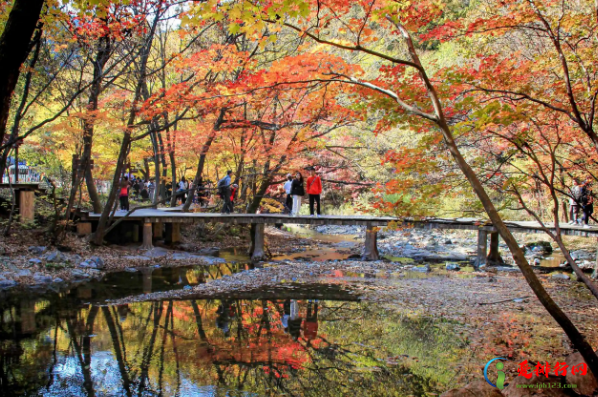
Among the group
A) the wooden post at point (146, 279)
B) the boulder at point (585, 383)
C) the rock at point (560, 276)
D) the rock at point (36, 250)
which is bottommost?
the wooden post at point (146, 279)

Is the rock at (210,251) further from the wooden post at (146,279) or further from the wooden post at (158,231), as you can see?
the wooden post at (146,279)

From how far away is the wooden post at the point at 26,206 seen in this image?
13.3 metres

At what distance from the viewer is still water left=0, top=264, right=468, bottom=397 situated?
214 inches

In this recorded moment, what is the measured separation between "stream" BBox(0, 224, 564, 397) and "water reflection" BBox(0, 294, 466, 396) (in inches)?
0.6

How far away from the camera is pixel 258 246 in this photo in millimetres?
15742

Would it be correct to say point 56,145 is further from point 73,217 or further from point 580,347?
point 580,347

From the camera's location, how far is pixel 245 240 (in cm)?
2105

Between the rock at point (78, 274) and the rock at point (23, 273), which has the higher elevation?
the rock at point (23, 273)

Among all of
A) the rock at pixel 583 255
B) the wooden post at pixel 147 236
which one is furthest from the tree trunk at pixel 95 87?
the rock at pixel 583 255

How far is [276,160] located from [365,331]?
1008cm

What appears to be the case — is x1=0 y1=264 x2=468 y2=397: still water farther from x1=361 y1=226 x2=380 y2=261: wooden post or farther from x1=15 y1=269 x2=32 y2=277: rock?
x1=361 y1=226 x2=380 y2=261: wooden post

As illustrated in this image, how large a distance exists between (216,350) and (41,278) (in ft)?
21.7

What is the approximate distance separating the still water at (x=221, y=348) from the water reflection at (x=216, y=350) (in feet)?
0.05

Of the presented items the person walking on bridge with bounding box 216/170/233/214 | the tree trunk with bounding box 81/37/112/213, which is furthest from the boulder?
the person walking on bridge with bounding box 216/170/233/214
